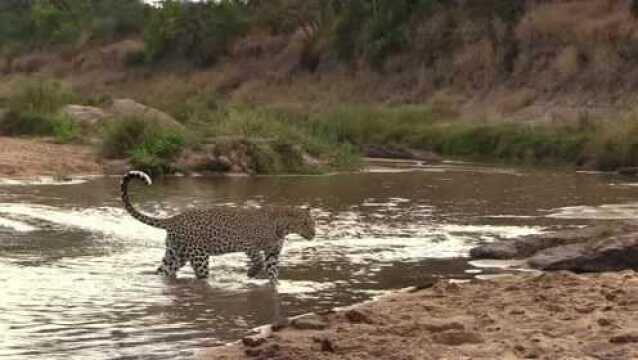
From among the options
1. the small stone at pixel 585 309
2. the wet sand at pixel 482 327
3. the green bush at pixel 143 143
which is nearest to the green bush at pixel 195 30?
the green bush at pixel 143 143

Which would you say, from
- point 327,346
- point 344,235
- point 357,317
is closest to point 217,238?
point 357,317

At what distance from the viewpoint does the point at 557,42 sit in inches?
2057

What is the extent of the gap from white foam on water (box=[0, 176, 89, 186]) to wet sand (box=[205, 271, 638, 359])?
15.7 m

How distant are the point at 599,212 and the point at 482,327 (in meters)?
13.1

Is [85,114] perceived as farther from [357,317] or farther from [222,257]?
[357,317]

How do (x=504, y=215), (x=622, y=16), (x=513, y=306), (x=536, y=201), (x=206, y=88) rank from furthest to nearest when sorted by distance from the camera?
1. (x=206, y=88)
2. (x=622, y=16)
3. (x=536, y=201)
4. (x=504, y=215)
5. (x=513, y=306)

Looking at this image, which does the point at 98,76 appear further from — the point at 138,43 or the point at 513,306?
the point at 513,306

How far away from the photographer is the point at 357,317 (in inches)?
413

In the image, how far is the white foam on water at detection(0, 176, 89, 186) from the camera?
2625 cm

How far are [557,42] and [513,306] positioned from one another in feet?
140

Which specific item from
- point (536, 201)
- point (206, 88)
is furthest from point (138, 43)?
point (536, 201)

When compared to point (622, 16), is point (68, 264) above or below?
below

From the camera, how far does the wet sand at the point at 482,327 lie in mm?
8794

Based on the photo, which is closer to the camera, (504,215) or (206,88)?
(504,215)
